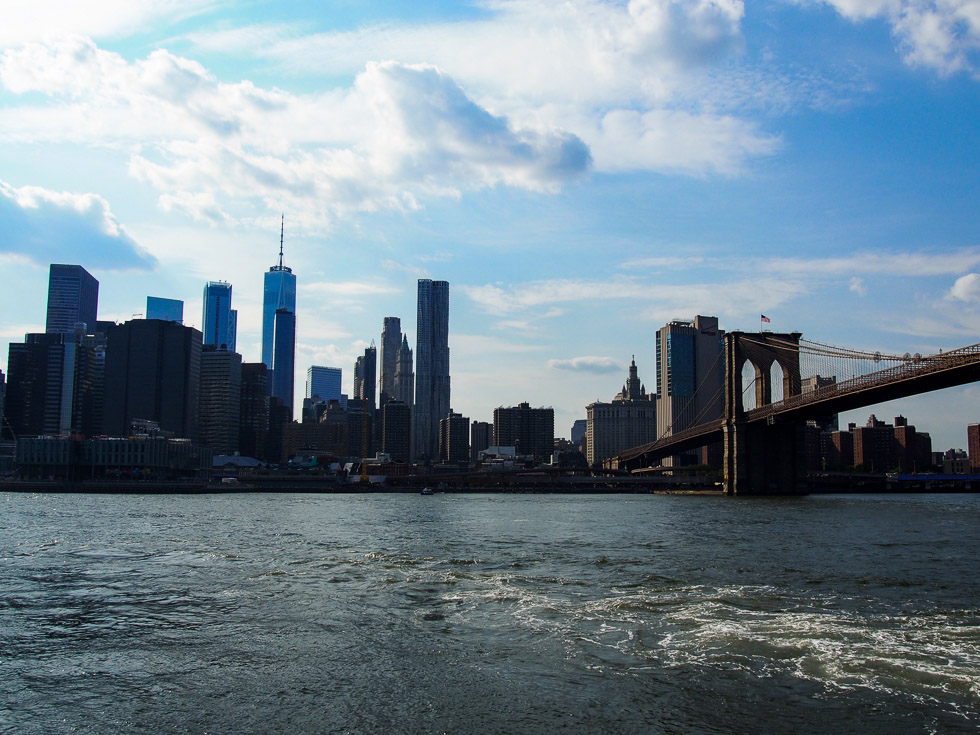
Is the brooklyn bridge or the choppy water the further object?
the brooklyn bridge

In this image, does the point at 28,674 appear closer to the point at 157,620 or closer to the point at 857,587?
the point at 157,620

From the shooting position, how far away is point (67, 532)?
1686 inches

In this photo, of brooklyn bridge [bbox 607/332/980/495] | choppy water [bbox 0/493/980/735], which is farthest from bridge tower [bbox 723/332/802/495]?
choppy water [bbox 0/493/980/735]

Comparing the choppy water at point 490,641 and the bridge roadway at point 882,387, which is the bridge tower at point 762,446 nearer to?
the bridge roadway at point 882,387

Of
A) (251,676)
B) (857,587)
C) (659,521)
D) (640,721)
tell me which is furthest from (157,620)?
(659,521)

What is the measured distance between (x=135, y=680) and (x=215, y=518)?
4637 cm

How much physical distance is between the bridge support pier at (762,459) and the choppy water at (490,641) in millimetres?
67707

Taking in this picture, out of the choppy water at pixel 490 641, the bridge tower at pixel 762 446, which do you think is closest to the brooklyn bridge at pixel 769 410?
the bridge tower at pixel 762 446

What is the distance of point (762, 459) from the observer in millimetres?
99688

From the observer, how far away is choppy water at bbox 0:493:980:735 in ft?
38.0

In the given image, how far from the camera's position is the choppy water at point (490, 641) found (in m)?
11.6

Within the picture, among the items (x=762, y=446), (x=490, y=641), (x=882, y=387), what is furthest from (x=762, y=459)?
(x=490, y=641)

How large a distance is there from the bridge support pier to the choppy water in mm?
67707

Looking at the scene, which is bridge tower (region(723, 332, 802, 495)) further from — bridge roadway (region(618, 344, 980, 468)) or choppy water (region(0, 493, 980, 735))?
choppy water (region(0, 493, 980, 735))
